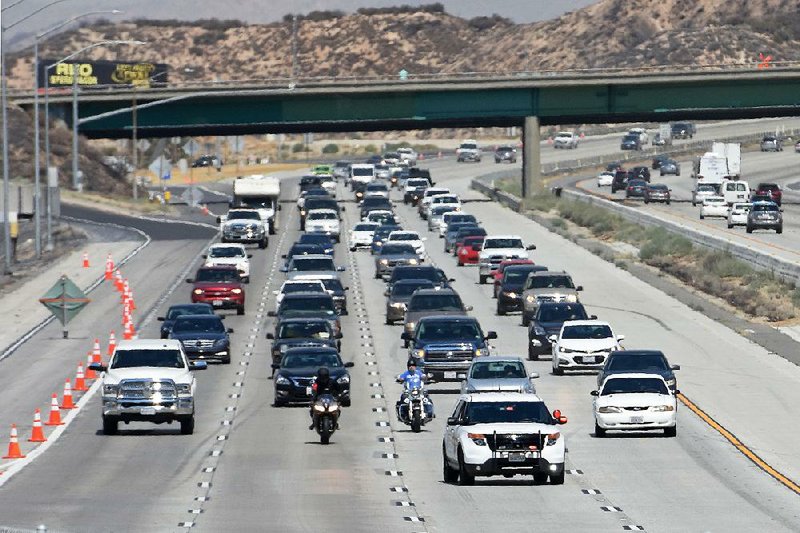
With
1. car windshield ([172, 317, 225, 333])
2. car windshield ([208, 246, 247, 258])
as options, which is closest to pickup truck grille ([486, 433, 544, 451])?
car windshield ([172, 317, 225, 333])

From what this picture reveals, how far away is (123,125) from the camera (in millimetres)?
117688

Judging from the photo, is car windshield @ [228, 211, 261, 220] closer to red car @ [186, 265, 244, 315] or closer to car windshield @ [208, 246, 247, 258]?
car windshield @ [208, 246, 247, 258]

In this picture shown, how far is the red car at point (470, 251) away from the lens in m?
78.7

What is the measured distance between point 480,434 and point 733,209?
69.8m

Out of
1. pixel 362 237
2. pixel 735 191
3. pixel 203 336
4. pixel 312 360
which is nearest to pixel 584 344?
pixel 312 360

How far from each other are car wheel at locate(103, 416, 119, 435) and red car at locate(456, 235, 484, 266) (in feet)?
139

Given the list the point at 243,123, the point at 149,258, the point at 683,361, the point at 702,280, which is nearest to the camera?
the point at 683,361

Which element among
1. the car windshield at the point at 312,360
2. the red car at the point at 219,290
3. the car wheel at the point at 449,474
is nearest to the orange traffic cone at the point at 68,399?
the car windshield at the point at 312,360

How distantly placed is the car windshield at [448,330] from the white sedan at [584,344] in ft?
7.25

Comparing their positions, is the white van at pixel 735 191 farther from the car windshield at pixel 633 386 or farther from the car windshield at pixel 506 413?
the car windshield at pixel 506 413

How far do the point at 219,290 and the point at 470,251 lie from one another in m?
19.3

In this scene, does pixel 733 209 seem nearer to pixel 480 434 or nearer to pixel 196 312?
pixel 196 312

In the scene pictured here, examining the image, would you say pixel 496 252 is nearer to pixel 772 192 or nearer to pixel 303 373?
pixel 303 373

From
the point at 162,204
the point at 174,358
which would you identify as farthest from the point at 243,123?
the point at 174,358
